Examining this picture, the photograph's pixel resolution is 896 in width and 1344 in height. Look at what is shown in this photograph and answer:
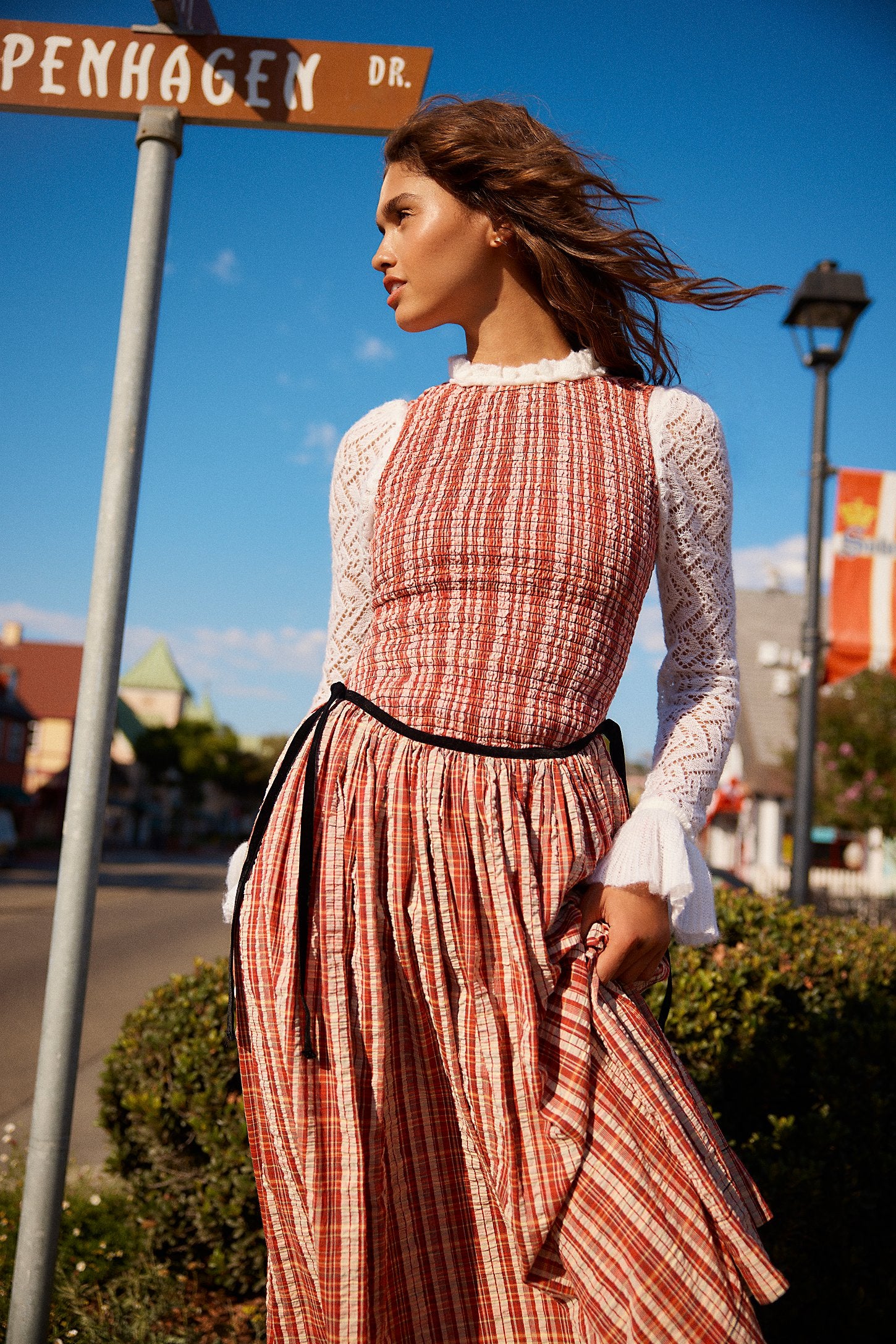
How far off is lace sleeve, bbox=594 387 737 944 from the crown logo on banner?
21.6 ft

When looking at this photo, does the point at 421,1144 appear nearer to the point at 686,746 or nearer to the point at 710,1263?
the point at 710,1263

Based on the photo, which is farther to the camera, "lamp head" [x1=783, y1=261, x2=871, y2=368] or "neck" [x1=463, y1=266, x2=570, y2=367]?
"lamp head" [x1=783, y1=261, x2=871, y2=368]

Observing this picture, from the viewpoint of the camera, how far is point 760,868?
2794 centimetres

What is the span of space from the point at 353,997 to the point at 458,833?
0.26 metres

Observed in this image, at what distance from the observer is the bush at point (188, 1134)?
314 cm

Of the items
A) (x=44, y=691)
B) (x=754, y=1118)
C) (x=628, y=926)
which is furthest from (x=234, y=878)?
(x=44, y=691)

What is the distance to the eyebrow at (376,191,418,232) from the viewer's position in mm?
1866

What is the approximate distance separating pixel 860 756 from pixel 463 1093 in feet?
73.1

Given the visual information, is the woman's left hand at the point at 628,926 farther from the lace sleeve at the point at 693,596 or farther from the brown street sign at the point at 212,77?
the brown street sign at the point at 212,77

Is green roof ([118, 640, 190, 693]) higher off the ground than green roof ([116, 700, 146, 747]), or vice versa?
green roof ([118, 640, 190, 693])

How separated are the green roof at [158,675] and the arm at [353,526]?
89.6 m

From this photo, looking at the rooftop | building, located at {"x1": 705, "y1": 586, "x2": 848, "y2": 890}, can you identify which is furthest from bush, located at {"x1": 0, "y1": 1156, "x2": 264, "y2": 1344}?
the rooftop

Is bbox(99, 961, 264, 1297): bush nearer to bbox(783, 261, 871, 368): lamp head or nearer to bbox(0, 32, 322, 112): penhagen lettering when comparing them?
bbox(0, 32, 322, 112): penhagen lettering

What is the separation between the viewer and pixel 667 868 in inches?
58.2
